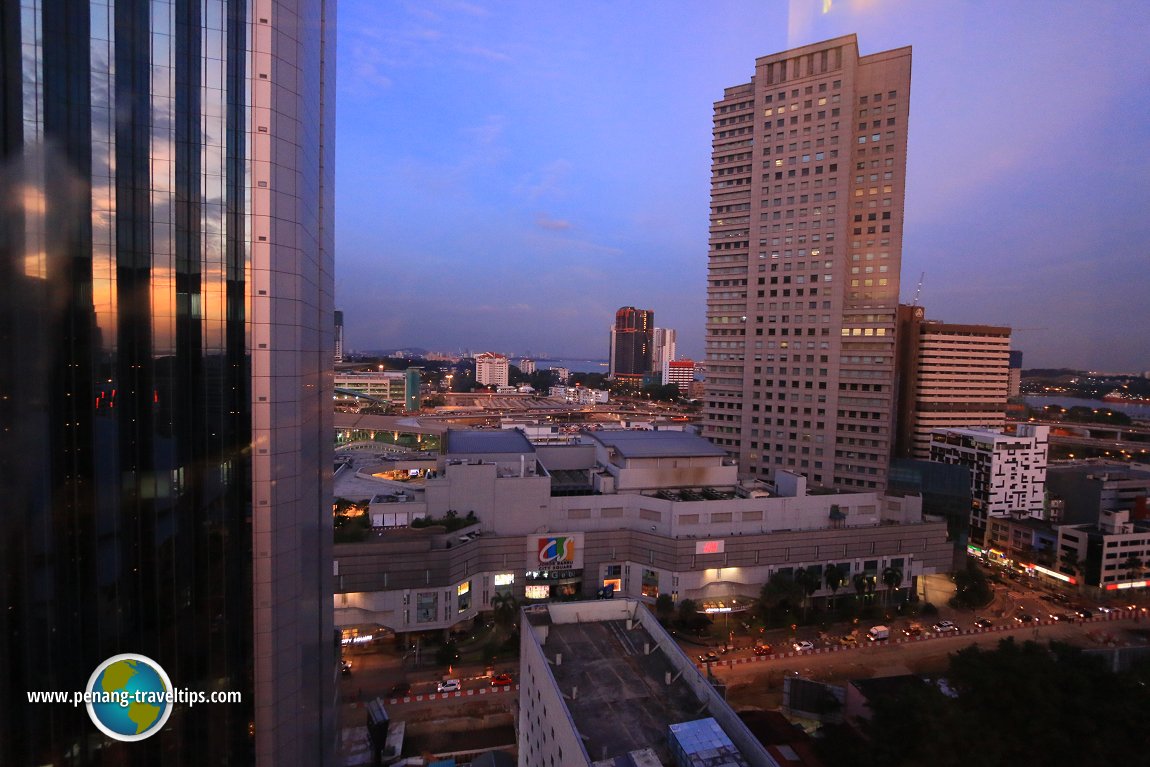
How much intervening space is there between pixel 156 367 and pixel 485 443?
106ft

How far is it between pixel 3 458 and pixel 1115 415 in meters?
175

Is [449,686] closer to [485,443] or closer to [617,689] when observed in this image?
[617,689]

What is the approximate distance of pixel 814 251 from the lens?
2047 inches

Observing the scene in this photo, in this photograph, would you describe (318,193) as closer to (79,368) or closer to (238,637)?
(79,368)

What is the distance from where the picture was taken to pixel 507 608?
29500 millimetres

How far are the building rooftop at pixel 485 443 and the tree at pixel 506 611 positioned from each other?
1247cm

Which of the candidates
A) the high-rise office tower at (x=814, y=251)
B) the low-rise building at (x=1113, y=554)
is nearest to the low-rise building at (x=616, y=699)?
the high-rise office tower at (x=814, y=251)

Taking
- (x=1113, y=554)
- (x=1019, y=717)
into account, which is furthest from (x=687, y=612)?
(x=1113, y=554)

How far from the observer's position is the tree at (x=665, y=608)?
104 feet

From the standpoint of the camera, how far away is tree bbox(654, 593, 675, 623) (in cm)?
3162

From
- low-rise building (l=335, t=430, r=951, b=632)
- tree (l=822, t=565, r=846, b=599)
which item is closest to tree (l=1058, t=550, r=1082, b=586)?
low-rise building (l=335, t=430, r=951, b=632)

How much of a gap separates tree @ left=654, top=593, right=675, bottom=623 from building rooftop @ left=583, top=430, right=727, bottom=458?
1023cm

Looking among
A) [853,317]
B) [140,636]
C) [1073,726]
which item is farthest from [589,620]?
[853,317]

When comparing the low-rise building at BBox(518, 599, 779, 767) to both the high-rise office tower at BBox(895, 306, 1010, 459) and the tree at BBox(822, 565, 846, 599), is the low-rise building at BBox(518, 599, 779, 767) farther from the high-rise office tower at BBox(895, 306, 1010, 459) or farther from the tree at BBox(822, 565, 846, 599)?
the high-rise office tower at BBox(895, 306, 1010, 459)
